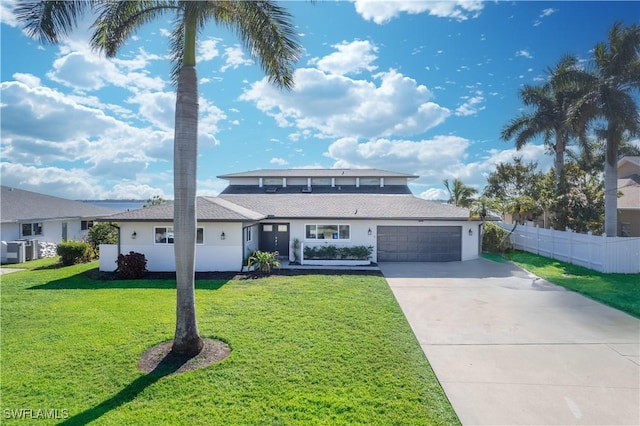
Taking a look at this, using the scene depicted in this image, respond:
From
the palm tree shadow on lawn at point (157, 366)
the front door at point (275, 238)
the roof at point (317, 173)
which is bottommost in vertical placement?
the palm tree shadow on lawn at point (157, 366)

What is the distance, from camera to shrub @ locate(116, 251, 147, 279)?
14.2 meters

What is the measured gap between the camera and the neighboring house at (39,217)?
1948 centimetres

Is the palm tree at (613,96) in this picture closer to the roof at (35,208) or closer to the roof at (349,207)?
the roof at (349,207)

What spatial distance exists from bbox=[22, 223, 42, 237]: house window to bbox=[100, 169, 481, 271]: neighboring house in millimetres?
9640

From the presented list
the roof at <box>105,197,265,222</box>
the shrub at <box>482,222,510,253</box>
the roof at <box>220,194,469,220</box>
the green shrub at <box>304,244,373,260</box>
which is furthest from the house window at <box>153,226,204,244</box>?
the shrub at <box>482,222,510,253</box>

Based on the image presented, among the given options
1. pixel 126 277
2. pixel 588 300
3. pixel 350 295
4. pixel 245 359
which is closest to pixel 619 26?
pixel 588 300

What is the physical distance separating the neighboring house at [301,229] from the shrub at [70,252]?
3425 mm

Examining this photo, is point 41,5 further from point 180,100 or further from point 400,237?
point 400,237

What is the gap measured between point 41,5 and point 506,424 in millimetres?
10830

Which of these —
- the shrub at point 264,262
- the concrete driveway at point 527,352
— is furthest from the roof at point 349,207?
the concrete driveway at point 527,352

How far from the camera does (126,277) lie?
14.2 meters

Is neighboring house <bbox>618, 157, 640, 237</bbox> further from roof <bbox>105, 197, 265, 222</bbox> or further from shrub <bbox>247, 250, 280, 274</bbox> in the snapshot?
roof <bbox>105, 197, 265, 222</bbox>

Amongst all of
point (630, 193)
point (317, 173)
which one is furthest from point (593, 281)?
point (317, 173)

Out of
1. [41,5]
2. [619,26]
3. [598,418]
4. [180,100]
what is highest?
[619,26]
